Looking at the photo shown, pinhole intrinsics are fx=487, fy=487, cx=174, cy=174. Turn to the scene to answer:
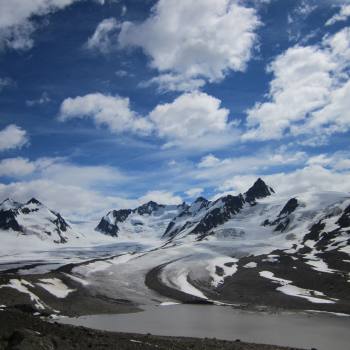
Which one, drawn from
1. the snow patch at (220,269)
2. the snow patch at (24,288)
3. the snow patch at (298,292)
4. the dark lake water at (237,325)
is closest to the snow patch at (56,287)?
the snow patch at (24,288)

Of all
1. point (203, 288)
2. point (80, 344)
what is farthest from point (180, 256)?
point (80, 344)

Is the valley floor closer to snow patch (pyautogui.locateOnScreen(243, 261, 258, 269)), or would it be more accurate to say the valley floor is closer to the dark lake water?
the dark lake water

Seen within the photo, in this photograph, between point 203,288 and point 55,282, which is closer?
point 55,282

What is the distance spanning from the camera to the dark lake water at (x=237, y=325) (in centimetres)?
5469

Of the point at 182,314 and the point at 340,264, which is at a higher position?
the point at 340,264

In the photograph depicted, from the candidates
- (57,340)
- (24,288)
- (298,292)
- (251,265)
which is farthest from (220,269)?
(57,340)

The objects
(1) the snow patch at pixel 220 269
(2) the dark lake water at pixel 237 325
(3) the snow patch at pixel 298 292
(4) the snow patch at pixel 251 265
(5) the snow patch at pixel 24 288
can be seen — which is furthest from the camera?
(4) the snow patch at pixel 251 265

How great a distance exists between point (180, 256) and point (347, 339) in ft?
454

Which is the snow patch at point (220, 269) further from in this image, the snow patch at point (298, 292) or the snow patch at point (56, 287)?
the snow patch at point (56, 287)

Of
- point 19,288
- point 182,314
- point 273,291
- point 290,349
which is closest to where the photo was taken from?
point 290,349

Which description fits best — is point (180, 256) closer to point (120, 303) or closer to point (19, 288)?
point (120, 303)

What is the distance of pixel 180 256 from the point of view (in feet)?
628

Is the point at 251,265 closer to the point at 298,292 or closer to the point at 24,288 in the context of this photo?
the point at 298,292

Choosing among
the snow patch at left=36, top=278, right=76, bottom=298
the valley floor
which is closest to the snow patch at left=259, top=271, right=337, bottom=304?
the snow patch at left=36, top=278, right=76, bottom=298
